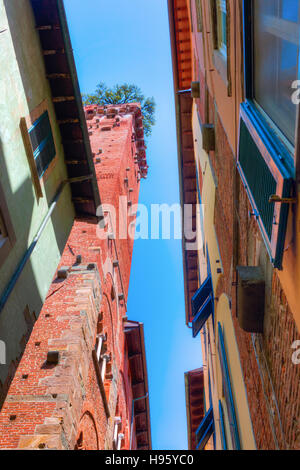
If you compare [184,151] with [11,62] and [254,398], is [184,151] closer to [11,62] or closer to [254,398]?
[11,62]

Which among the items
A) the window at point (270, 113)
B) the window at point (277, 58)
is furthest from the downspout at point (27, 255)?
the window at point (277, 58)

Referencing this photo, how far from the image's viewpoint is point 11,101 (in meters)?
5.62

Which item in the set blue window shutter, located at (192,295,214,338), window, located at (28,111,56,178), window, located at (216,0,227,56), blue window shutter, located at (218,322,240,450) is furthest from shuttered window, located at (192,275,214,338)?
window, located at (216,0,227,56)

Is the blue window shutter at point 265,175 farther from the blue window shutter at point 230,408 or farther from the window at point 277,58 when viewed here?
the blue window shutter at point 230,408

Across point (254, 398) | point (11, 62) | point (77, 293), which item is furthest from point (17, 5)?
point (254, 398)

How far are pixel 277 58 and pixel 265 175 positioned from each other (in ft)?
3.55

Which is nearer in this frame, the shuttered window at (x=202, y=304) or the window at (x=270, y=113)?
the window at (x=270, y=113)

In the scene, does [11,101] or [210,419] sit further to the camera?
[210,419]

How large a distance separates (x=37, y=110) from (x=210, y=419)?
10.4 m

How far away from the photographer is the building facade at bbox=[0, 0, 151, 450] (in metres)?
5.36

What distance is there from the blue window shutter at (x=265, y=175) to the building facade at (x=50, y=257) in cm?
339

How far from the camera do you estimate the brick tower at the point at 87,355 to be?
571 cm

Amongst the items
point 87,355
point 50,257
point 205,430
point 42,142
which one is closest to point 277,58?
point 42,142

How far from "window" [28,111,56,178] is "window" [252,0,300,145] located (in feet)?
13.6
